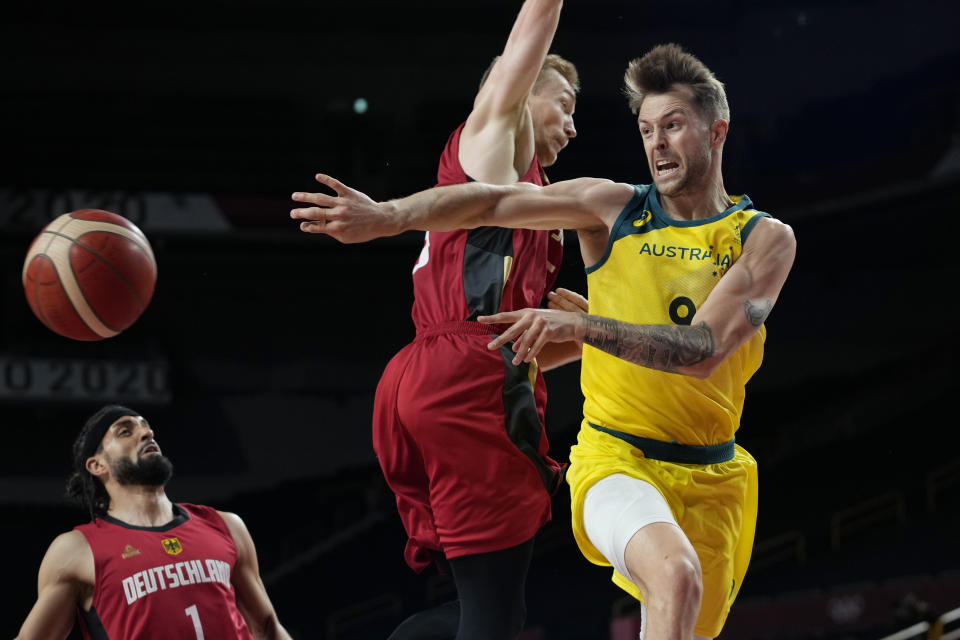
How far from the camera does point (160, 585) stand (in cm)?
448

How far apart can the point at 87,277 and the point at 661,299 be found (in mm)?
2675

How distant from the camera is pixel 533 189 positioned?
3.17 metres

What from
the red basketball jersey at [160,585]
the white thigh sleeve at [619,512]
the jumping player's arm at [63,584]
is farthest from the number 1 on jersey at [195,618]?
the white thigh sleeve at [619,512]

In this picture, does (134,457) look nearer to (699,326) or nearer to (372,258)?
(699,326)

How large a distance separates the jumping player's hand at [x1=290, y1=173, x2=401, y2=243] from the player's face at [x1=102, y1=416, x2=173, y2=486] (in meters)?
2.36

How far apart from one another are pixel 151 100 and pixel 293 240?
2.58m

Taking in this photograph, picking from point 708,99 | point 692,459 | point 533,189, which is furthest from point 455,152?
point 692,459

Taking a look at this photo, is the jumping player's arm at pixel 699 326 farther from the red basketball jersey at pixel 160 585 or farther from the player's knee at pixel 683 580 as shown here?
the red basketball jersey at pixel 160 585

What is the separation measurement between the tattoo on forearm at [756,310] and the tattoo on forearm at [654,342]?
0.53ft

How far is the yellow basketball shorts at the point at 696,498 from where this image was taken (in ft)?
10.2

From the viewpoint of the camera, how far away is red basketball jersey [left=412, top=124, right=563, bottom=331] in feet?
11.3

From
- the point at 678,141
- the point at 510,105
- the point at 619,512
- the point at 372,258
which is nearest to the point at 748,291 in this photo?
the point at 678,141

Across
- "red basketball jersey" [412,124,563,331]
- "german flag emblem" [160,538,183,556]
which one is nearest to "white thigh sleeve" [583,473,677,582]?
"red basketball jersey" [412,124,563,331]

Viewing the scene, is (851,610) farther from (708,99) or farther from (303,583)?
(708,99)
